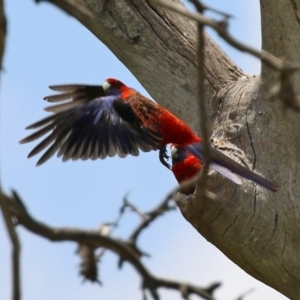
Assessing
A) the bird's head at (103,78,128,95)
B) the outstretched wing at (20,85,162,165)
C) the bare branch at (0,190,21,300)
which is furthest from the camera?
the bird's head at (103,78,128,95)

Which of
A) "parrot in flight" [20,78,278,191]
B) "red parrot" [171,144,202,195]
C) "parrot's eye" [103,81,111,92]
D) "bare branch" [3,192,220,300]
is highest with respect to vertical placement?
"parrot's eye" [103,81,111,92]

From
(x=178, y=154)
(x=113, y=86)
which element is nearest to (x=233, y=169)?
(x=178, y=154)

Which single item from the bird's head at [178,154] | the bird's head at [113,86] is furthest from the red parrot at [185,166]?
the bird's head at [113,86]

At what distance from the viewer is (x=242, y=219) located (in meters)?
2.96

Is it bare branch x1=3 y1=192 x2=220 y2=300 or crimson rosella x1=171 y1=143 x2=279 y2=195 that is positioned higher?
crimson rosella x1=171 y1=143 x2=279 y2=195

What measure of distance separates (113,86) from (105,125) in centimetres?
24

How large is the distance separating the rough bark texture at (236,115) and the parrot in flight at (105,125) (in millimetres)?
112

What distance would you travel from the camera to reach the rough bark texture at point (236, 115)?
2941 millimetres

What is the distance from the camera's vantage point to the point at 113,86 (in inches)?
153

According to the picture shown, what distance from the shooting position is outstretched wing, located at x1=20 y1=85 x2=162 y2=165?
11.8 ft

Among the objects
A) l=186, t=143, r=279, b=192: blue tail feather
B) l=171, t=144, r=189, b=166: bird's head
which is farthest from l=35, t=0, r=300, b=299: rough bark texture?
l=171, t=144, r=189, b=166: bird's head

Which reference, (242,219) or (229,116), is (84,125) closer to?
(229,116)

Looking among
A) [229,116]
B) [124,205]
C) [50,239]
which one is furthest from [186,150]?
[50,239]

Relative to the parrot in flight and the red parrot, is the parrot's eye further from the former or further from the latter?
the red parrot
